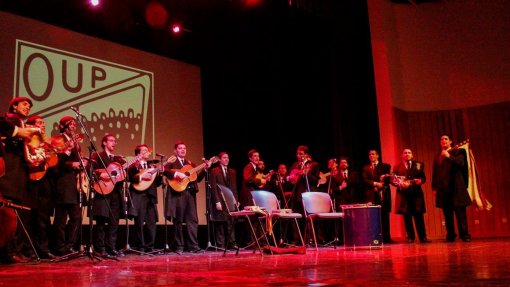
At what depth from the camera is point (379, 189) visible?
9.19 metres

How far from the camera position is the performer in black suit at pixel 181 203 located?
8133mm

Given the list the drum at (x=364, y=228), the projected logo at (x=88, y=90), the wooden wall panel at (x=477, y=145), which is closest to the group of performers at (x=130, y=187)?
the projected logo at (x=88, y=90)

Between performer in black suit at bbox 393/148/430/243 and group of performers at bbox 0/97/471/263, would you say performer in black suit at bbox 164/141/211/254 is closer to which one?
group of performers at bbox 0/97/471/263

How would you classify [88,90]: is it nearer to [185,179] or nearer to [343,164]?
[185,179]

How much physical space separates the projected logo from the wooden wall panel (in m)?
5.33

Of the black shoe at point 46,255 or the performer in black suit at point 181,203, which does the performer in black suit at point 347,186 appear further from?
the black shoe at point 46,255

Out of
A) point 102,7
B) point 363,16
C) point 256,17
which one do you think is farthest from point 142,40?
point 363,16

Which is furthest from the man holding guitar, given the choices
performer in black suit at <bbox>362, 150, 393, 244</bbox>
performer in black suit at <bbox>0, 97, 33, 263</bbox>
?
performer in black suit at <bbox>362, 150, 393, 244</bbox>

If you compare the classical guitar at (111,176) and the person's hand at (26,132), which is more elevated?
the person's hand at (26,132)

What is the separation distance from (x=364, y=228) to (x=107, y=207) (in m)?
3.46

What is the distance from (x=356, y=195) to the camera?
949 cm

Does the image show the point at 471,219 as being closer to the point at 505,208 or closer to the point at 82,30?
the point at 505,208

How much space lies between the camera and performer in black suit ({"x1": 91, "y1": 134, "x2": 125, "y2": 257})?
707cm

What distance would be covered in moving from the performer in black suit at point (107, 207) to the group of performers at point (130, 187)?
14 mm
